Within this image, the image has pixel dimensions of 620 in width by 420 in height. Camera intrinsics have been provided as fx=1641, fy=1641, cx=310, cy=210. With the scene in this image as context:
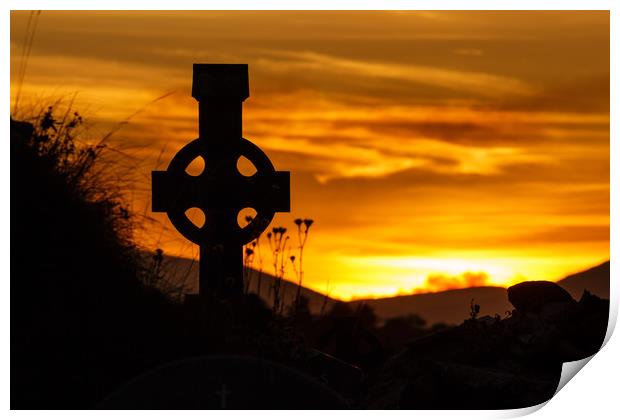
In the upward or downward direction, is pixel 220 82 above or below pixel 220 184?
above

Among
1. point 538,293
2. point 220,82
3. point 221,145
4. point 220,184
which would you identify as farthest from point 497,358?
point 220,82

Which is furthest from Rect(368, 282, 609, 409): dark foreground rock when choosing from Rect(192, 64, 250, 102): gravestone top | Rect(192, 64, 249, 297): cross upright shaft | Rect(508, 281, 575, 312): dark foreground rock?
Rect(192, 64, 250, 102): gravestone top

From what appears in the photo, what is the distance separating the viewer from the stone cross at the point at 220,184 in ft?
33.3

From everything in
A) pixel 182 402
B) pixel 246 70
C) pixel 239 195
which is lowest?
pixel 182 402

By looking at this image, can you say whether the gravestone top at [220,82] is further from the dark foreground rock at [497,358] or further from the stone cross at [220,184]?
the dark foreground rock at [497,358]

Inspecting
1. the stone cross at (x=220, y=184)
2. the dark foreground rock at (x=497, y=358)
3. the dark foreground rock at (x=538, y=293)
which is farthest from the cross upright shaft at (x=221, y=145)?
the dark foreground rock at (x=538, y=293)

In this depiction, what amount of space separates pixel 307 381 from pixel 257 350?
1.79 ft

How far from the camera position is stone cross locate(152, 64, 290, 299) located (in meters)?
10.2

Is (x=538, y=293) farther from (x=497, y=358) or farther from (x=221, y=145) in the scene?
(x=221, y=145)

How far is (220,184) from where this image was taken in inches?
410

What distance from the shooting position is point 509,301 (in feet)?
33.6

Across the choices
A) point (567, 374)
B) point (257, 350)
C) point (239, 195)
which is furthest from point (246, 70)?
point (567, 374)

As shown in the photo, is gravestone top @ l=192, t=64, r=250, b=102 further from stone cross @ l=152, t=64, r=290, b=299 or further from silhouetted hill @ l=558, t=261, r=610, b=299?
silhouetted hill @ l=558, t=261, r=610, b=299

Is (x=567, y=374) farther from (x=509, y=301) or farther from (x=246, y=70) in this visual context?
(x=246, y=70)
